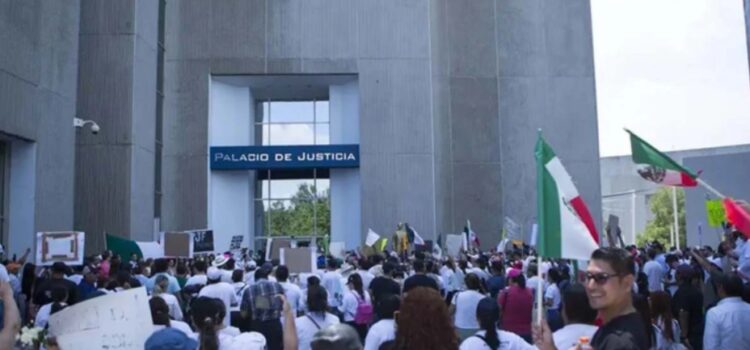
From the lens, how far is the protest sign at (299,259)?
12844 millimetres

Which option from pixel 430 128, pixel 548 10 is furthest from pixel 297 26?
pixel 548 10

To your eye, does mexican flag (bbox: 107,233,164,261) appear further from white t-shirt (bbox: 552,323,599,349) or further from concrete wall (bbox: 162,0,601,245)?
white t-shirt (bbox: 552,323,599,349)

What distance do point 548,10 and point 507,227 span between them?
11865 mm

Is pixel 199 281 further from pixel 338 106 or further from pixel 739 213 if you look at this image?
pixel 338 106

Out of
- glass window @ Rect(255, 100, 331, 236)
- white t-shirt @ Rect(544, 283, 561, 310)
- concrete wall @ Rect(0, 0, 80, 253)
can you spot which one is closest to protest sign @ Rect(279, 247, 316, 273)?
white t-shirt @ Rect(544, 283, 561, 310)

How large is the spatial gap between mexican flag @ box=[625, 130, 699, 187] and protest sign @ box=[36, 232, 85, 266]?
410 inches

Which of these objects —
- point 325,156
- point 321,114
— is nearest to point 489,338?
point 325,156

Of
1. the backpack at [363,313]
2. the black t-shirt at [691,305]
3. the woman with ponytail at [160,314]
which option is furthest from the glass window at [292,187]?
the woman with ponytail at [160,314]

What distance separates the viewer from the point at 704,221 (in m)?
35.6

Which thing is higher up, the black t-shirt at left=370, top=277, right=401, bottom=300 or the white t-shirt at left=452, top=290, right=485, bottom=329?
the black t-shirt at left=370, top=277, right=401, bottom=300

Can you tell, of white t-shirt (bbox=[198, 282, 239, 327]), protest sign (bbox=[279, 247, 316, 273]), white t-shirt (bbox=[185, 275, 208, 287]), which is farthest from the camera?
protest sign (bbox=[279, 247, 316, 273])

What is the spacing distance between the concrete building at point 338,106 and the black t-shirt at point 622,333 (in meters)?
24.8

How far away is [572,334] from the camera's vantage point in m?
5.71

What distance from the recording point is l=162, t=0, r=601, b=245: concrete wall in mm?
33438
